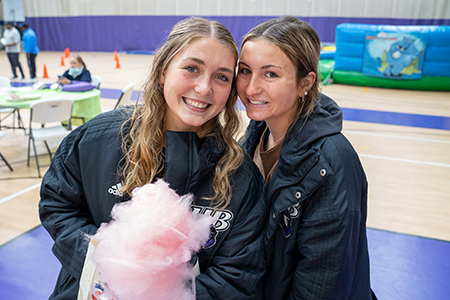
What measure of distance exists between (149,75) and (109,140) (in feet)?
1.03

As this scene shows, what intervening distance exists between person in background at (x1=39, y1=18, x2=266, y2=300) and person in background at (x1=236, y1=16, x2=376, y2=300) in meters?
0.15

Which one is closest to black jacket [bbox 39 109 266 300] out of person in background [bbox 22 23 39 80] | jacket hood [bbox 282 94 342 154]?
jacket hood [bbox 282 94 342 154]

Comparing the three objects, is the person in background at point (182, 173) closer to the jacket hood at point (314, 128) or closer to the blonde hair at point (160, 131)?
the blonde hair at point (160, 131)

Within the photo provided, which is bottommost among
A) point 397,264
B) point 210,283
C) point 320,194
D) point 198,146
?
point 397,264

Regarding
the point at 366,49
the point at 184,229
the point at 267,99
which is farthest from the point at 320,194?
the point at 366,49

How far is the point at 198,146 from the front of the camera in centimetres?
140

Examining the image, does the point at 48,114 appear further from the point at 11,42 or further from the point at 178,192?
the point at 11,42

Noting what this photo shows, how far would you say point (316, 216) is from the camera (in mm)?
1390

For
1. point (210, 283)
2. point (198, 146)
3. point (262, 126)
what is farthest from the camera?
point (262, 126)

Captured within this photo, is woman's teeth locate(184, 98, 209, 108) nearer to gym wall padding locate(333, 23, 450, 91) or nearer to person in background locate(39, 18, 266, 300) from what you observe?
person in background locate(39, 18, 266, 300)

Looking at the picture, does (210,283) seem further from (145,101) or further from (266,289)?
(145,101)

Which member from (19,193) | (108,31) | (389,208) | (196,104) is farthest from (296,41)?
(108,31)

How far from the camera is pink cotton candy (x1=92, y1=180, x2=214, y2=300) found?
1024 mm

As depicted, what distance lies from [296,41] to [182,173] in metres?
0.73
